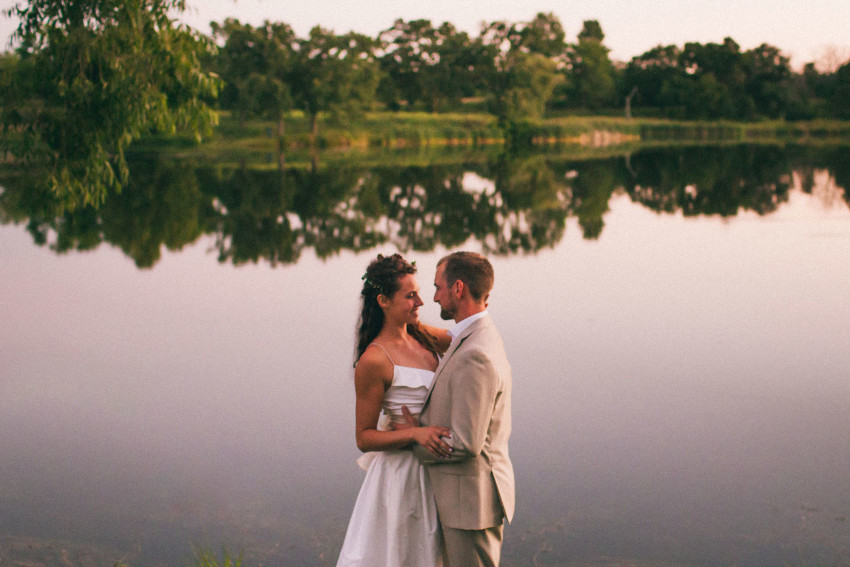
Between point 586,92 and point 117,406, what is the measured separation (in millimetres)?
92702

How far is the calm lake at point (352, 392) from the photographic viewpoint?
6.23 m

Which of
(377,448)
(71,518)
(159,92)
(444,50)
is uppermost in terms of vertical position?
(444,50)

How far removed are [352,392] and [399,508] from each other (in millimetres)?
5705

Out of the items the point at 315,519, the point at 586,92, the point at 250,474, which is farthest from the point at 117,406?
the point at 586,92

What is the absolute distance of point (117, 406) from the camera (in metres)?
9.14

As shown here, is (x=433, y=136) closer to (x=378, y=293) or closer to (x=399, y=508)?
(x=378, y=293)

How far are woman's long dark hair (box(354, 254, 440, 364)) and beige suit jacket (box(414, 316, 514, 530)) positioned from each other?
434mm

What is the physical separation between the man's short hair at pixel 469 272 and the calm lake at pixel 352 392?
2872 millimetres

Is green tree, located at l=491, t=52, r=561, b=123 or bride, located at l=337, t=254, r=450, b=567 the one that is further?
green tree, located at l=491, t=52, r=561, b=123

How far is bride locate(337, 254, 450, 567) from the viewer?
3.70 m

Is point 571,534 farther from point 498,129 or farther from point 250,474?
point 498,129

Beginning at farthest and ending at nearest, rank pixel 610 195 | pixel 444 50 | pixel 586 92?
pixel 586 92
pixel 444 50
pixel 610 195

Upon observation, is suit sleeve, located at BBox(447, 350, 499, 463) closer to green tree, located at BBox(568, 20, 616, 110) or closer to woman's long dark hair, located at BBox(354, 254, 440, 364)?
woman's long dark hair, located at BBox(354, 254, 440, 364)

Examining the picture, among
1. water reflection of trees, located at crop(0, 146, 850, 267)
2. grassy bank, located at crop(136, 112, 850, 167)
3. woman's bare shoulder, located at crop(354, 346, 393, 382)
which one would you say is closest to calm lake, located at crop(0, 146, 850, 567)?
water reflection of trees, located at crop(0, 146, 850, 267)
